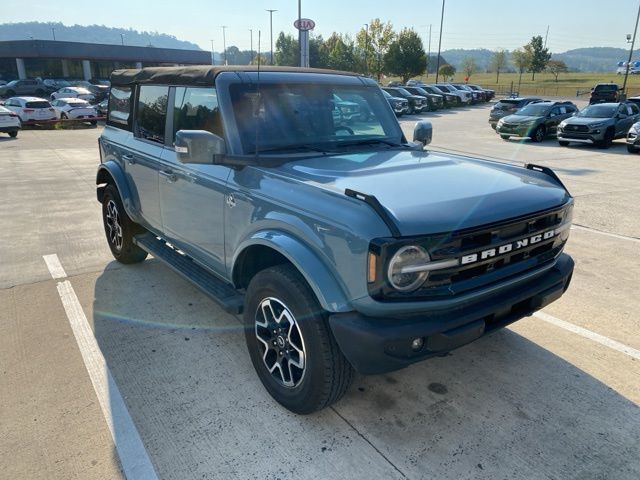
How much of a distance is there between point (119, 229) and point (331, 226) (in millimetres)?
3613

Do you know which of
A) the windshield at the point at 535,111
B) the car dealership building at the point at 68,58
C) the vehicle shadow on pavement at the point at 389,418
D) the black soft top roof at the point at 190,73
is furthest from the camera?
the car dealership building at the point at 68,58

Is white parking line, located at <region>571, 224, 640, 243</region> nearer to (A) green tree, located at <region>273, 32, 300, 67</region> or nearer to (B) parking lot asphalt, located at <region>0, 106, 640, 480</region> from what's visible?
(B) parking lot asphalt, located at <region>0, 106, 640, 480</region>

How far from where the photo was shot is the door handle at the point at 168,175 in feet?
13.0

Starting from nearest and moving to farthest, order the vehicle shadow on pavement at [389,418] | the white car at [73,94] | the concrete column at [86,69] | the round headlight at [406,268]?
the round headlight at [406,268] < the vehicle shadow on pavement at [389,418] < the white car at [73,94] < the concrete column at [86,69]

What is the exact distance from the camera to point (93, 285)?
4.96 m

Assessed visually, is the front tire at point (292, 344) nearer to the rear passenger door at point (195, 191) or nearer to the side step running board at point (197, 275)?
the side step running board at point (197, 275)

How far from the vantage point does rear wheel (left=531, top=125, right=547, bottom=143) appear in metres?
18.5

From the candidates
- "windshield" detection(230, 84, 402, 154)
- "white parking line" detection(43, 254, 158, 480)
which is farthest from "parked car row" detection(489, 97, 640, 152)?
"white parking line" detection(43, 254, 158, 480)

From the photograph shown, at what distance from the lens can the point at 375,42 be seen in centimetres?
6303

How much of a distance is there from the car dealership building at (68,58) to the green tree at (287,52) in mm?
24776

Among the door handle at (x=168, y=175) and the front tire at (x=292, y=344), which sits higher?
the door handle at (x=168, y=175)

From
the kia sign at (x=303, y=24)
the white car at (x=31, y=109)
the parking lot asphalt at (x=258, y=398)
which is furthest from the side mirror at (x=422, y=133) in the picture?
the kia sign at (x=303, y=24)

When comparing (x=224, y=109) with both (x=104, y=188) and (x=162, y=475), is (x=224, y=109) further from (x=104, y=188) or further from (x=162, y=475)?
(x=104, y=188)

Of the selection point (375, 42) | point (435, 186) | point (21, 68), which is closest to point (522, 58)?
point (375, 42)
